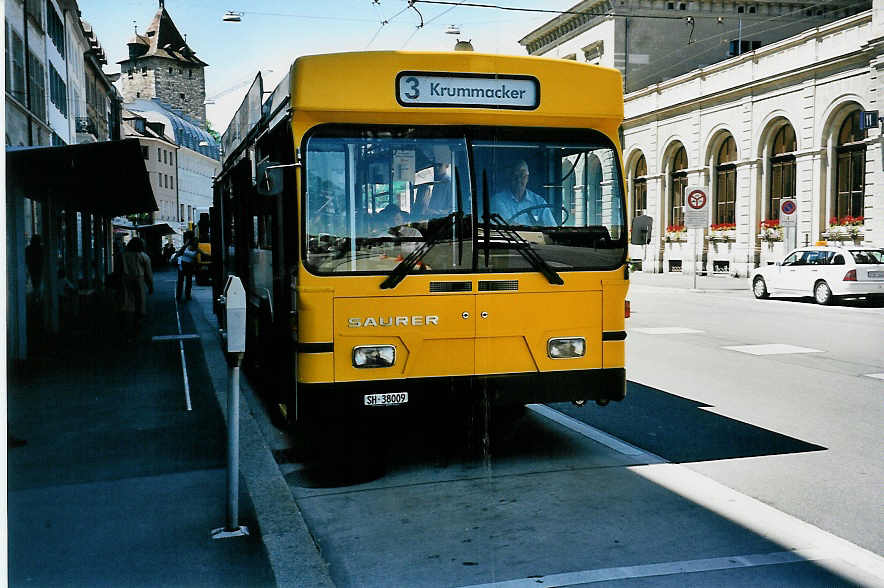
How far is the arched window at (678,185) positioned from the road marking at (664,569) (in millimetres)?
39884

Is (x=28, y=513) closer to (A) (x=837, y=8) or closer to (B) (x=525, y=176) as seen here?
(B) (x=525, y=176)

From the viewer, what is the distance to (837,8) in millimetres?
51781

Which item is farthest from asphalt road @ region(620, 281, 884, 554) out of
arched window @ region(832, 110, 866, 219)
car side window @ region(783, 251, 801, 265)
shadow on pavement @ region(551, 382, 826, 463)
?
arched window @ region(832, 110, 866, 219)

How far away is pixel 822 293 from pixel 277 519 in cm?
2092

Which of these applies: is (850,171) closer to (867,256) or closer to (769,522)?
(867,256)

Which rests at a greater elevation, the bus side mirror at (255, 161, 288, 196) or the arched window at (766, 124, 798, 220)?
the arched window at (766, 124, 798, 220)

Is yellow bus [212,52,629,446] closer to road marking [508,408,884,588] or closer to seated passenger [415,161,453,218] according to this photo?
seated passenger [415,161,453,218]

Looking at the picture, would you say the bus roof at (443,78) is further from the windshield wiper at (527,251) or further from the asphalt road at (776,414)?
the asphalt road at (776,414)

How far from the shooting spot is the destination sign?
6453mm

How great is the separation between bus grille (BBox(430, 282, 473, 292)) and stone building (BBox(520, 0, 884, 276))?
2204 centimetres

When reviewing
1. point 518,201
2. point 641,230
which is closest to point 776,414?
Answer: point 641,230

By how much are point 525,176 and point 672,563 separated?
295 cm

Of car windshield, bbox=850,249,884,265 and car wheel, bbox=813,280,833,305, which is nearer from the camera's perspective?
car windshield, bbox=850,249,884,265

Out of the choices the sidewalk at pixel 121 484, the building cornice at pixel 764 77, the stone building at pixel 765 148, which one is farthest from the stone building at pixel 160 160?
the sidewalk at pixel 121 484
